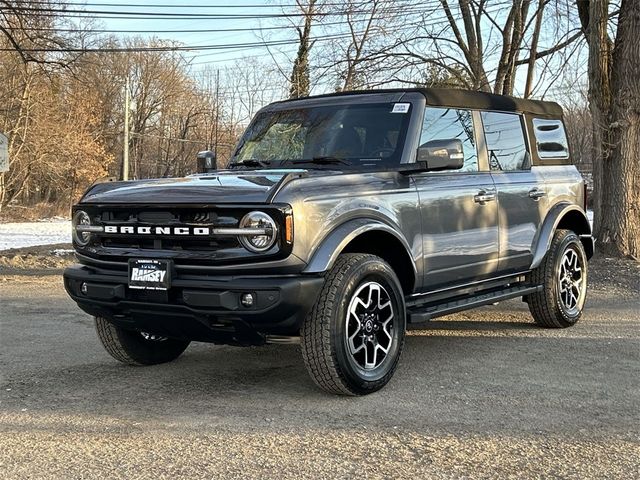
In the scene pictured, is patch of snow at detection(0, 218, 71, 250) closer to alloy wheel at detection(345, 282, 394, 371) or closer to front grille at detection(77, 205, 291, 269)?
front grille at detection(77, 205, 291, 269)

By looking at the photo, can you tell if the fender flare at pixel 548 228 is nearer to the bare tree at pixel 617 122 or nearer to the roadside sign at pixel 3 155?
the bare tree at pixel 617 122

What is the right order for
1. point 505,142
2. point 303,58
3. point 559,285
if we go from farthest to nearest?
1. point 303,58
2. point 559,285
3. point 505,142

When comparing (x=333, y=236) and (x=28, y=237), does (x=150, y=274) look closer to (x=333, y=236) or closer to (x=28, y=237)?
(x=333, y=236)

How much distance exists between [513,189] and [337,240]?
238cm

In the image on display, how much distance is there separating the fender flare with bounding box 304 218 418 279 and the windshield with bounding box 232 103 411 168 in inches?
28.6

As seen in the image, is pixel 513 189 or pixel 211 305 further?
pixel 513 189

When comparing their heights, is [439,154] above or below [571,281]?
above

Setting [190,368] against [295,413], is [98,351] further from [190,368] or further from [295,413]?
[295,413]

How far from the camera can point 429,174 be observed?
527 centimetres

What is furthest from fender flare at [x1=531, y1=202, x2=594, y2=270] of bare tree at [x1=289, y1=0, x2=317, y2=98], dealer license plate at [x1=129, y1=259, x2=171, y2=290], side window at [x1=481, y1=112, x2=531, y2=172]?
bare tree at [x1=289, y1=0, x2=317, y2=98]

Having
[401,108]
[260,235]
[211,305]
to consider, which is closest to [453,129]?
[401,108]

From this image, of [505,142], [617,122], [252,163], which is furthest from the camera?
[617,122]

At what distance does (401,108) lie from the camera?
5504 mm

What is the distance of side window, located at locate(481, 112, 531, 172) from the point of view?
20.4ft
